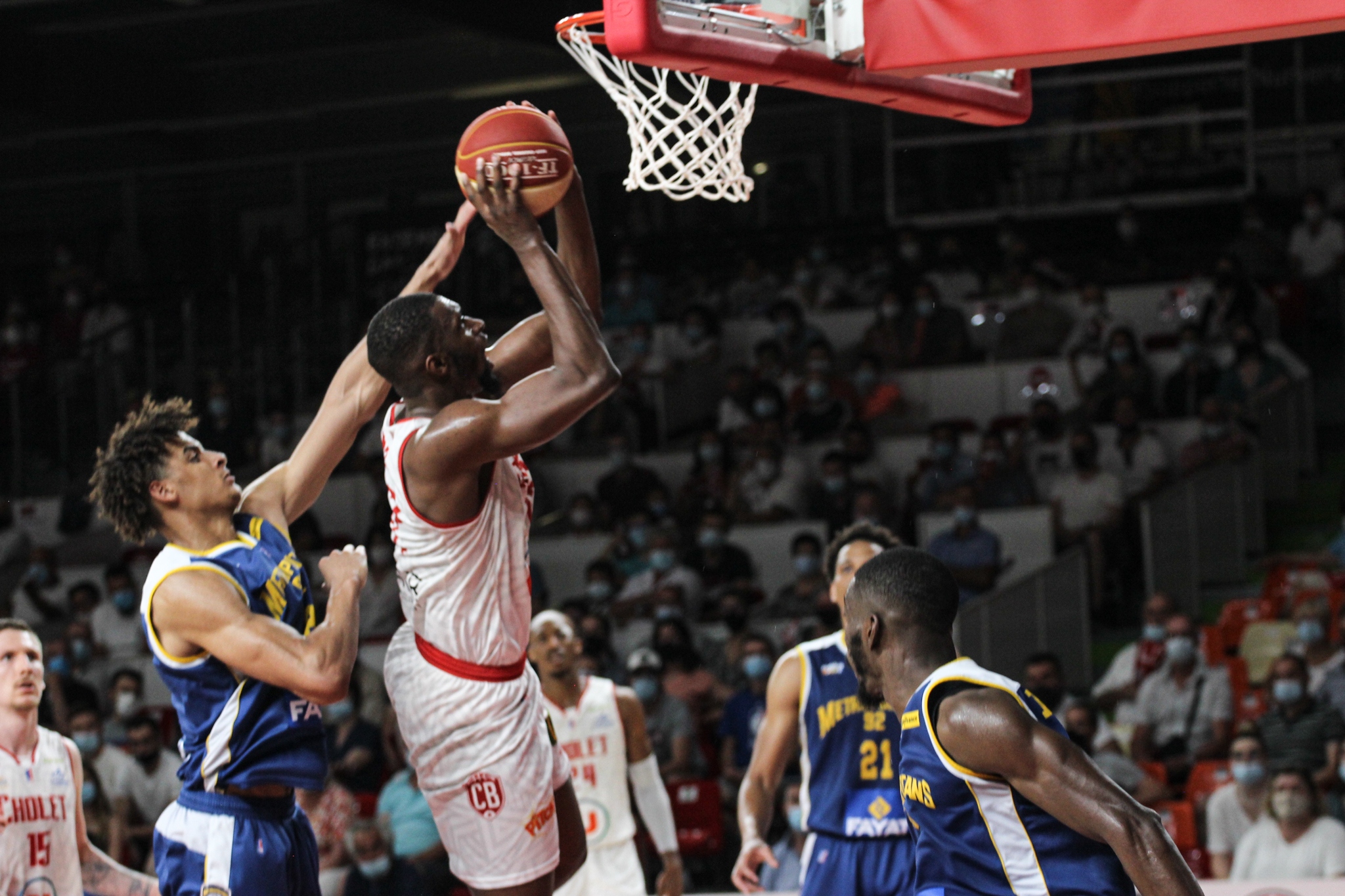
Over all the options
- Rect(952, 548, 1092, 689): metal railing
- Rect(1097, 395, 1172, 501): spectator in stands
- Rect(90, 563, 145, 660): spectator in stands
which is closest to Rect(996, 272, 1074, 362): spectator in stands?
Rect(1097, 395, 1172, 501): spectator in stands

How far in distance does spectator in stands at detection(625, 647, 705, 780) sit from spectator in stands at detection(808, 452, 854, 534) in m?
2.34

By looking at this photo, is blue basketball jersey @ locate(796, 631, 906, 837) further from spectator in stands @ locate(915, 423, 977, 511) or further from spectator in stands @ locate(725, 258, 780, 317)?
spectator in stands @ locate(725, 258, 780, 317)

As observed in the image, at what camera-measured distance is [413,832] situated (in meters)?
8.89

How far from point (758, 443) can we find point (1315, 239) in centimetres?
576

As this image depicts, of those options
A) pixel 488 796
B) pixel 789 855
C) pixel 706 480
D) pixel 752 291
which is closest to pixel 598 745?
pixel 789 855

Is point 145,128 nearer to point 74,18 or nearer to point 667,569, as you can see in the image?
point 74,18

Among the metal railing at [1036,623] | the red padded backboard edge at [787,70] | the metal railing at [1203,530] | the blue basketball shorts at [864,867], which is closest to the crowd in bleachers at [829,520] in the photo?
the metal railing at [1203,530]

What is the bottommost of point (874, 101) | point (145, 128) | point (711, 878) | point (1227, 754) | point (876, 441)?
point (711, 878)

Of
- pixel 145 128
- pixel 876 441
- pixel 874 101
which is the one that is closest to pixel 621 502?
pixel 876 441

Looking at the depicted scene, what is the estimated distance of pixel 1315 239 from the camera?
47.1 ft

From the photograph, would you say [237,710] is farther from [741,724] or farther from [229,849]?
[741,724]

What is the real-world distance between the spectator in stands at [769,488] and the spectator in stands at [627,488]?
771 mm

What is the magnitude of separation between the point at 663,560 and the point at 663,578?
0.15 m

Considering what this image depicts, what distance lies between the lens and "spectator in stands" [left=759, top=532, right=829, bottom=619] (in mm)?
10711
